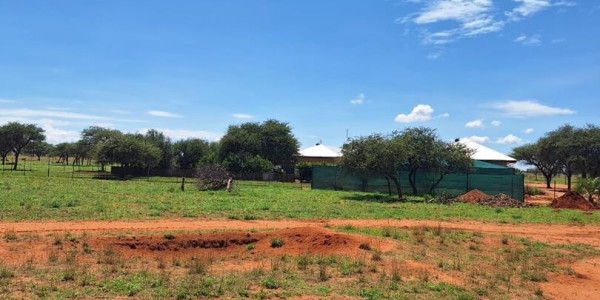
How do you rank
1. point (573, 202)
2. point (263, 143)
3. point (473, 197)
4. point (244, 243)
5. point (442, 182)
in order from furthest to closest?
1. point (263, 143)
2. point (442, 182)
3. point (473, 197)
4. point (573, 202)
5. point (244, 243)

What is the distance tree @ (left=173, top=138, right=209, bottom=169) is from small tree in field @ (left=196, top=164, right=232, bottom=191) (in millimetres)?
35760

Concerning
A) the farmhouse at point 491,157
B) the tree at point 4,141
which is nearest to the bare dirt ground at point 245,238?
the farmhouse at point 491,157

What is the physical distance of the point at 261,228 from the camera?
1595cm

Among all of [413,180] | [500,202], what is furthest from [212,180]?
[500,202]

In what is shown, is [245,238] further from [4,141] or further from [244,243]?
[4,141]

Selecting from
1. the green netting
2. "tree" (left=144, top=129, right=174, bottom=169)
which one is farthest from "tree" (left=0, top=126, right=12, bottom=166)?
the green netting

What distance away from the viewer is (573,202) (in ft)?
97.2

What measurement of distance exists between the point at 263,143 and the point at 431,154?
3551 centimetres

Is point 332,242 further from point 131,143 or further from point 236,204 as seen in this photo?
point 131,143

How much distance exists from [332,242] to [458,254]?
365cm

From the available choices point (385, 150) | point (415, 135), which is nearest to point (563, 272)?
point (385, 150)

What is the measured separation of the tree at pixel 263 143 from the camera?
207ft

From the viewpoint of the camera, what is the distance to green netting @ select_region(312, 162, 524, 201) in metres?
34.2

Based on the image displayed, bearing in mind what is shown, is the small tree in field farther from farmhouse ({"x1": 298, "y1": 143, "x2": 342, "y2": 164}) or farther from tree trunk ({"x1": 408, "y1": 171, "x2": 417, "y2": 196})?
farmhouse ({"x1": 298, "y1": 143, "x2": 342, "y2": 164})
